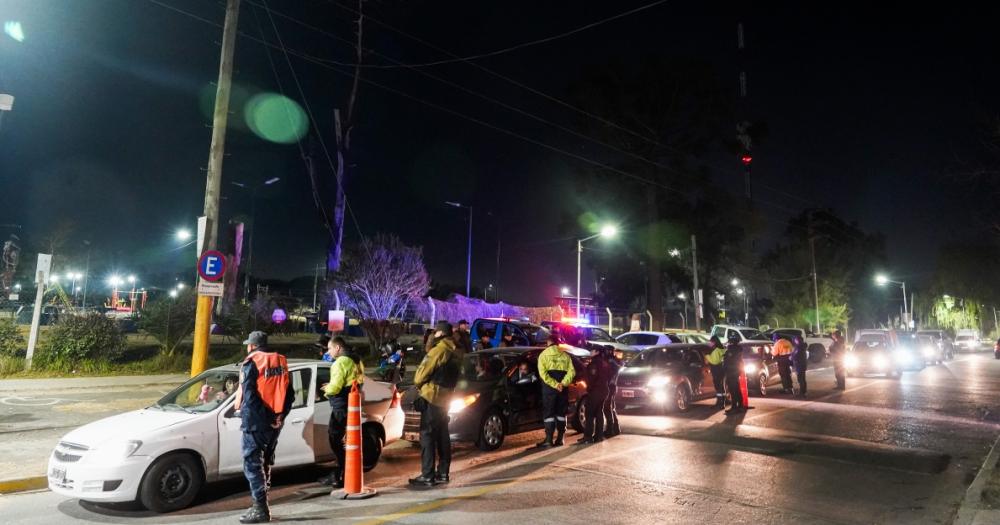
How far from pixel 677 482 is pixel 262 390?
486cm

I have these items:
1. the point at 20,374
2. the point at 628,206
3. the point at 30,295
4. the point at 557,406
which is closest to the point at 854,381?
the point at 557,406

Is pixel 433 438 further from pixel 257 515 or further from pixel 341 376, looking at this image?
pixel 257 515

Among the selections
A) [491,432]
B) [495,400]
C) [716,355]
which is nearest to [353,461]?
[491,432]

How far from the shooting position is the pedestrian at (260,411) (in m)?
5.88

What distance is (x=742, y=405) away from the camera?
1430cm

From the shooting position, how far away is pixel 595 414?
10570 millimetres

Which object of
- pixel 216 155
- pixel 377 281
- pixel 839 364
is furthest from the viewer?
pixel 377 281

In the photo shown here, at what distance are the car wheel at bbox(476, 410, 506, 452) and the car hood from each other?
425cm

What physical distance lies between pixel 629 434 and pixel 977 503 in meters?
5.31

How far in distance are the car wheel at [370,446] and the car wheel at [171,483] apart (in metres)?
2.04

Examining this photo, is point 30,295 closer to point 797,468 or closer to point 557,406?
point 557,406

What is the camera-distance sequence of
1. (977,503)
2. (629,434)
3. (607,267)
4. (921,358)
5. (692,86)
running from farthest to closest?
(607,267)
(692,86)
(921,358)
(629,434)
(977,503)

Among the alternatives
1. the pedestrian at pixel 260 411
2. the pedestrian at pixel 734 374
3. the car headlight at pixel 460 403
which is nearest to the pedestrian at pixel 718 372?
the pedestrian at pixel 734 374

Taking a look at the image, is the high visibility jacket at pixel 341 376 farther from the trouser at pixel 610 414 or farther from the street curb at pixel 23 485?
the trouser at pixel 610 414
